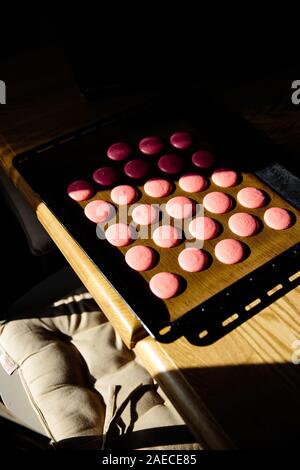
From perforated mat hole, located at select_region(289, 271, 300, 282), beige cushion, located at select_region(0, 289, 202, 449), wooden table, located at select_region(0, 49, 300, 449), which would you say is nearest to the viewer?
wooden table, located at select_region(0, 49, 300, 449)

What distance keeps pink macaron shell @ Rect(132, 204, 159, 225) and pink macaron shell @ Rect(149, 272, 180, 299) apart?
0.12 meters

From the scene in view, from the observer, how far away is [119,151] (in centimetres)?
87

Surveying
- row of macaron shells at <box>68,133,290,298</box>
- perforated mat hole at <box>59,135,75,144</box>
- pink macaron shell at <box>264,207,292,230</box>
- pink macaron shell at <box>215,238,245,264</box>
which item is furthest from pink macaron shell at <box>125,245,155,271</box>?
perforated mat hole at <box>59,135,75,144</box>

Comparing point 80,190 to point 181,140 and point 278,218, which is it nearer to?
point 181,140

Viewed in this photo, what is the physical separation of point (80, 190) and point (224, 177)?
287 mm

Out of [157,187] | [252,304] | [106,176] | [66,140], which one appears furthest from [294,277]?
[66,140]

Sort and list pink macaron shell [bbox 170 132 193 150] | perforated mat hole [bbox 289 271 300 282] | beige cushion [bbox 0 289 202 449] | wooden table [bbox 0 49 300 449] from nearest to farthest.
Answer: wooden table [bbox 0 49 300 449] → perforated mat hole [bbox 289 271 300 282] → beige cushion [bbox 0 289 202 449] → pink macaron shell [bbox 170 132 193 150]

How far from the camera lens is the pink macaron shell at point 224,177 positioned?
0.79 metres

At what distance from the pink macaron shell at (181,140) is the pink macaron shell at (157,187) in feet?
0.38

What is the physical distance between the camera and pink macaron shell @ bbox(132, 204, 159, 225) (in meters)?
0.75

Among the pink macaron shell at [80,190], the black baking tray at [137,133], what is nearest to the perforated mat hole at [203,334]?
the black baking tray at [137,133]

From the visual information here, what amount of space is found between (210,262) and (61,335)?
17.9 inches

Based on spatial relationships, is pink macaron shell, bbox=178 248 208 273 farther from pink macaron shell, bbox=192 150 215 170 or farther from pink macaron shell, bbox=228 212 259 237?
pink macaron shell, bbox=192 150 215 170
